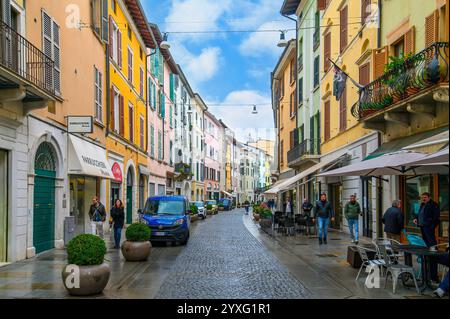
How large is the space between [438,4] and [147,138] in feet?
80.2

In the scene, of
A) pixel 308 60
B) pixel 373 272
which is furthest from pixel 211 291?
pixel 308 60

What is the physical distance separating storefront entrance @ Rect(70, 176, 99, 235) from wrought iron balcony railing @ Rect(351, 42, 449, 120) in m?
10.5

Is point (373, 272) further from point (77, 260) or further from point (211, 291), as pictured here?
point (77, 260)

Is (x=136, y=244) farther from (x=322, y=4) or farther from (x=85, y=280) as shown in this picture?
(x=322, y=4)

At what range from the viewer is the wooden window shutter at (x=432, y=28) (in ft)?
42.8

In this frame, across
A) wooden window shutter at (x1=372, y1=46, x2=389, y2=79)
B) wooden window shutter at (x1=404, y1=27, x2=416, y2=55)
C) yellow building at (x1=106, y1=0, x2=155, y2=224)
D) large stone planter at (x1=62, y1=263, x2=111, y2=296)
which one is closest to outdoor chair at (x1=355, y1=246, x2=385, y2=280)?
large stone planter at (x1=62, y1=263, x2=111, y2=296)

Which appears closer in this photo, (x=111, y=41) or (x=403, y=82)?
(x=403, y=82)

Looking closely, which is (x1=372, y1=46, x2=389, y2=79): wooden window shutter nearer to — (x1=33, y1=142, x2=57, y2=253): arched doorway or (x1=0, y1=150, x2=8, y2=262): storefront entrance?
(x1=33, y1=142, x2=57, y2=253): arched doorway

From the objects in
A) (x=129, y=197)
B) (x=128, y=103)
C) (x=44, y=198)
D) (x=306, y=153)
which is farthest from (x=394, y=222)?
(x=129, y=197)

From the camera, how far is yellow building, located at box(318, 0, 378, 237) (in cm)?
1902

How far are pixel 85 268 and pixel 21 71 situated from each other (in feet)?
19.5

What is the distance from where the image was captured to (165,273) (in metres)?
11.4

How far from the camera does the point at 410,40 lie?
14.7m

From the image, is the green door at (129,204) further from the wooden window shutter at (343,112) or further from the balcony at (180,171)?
the balcony at (180,171)
